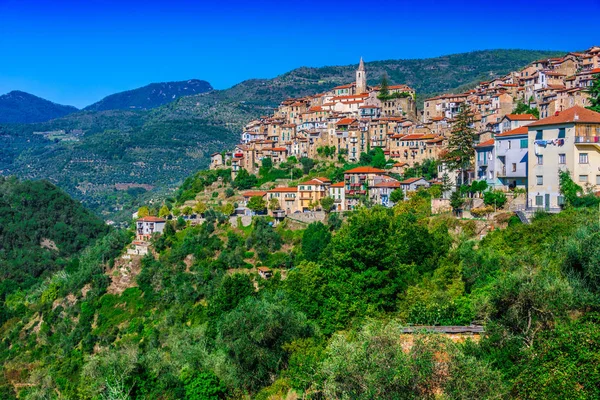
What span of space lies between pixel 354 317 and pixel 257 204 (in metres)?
33.3

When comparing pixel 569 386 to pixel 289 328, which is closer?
pixel 569 386

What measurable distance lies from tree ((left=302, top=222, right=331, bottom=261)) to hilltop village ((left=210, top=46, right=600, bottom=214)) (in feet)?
19.0

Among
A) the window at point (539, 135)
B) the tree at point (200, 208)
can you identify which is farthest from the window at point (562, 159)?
the tree at point (200, 208)

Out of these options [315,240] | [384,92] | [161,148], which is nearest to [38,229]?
[384,92]

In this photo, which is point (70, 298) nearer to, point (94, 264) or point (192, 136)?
point (94, 264)

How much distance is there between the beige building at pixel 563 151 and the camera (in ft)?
107

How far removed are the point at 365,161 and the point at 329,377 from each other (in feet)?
163

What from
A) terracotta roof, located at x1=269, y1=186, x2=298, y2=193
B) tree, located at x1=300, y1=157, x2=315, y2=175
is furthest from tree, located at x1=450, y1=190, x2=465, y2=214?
tree, located at x1=300, y1=157, x2=315, y2=175

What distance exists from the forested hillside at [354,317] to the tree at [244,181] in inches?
300

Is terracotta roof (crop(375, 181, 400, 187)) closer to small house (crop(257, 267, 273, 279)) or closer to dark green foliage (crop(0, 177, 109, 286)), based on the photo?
small house (crop(257, 267, 273, 279))

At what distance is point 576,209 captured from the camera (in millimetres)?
31078

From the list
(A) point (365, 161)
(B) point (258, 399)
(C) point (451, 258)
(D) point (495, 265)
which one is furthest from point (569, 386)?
(A) point (365, 161)

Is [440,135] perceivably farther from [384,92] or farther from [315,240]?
[315,240]

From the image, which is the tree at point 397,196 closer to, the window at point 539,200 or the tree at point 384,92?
the window at point 539,200
